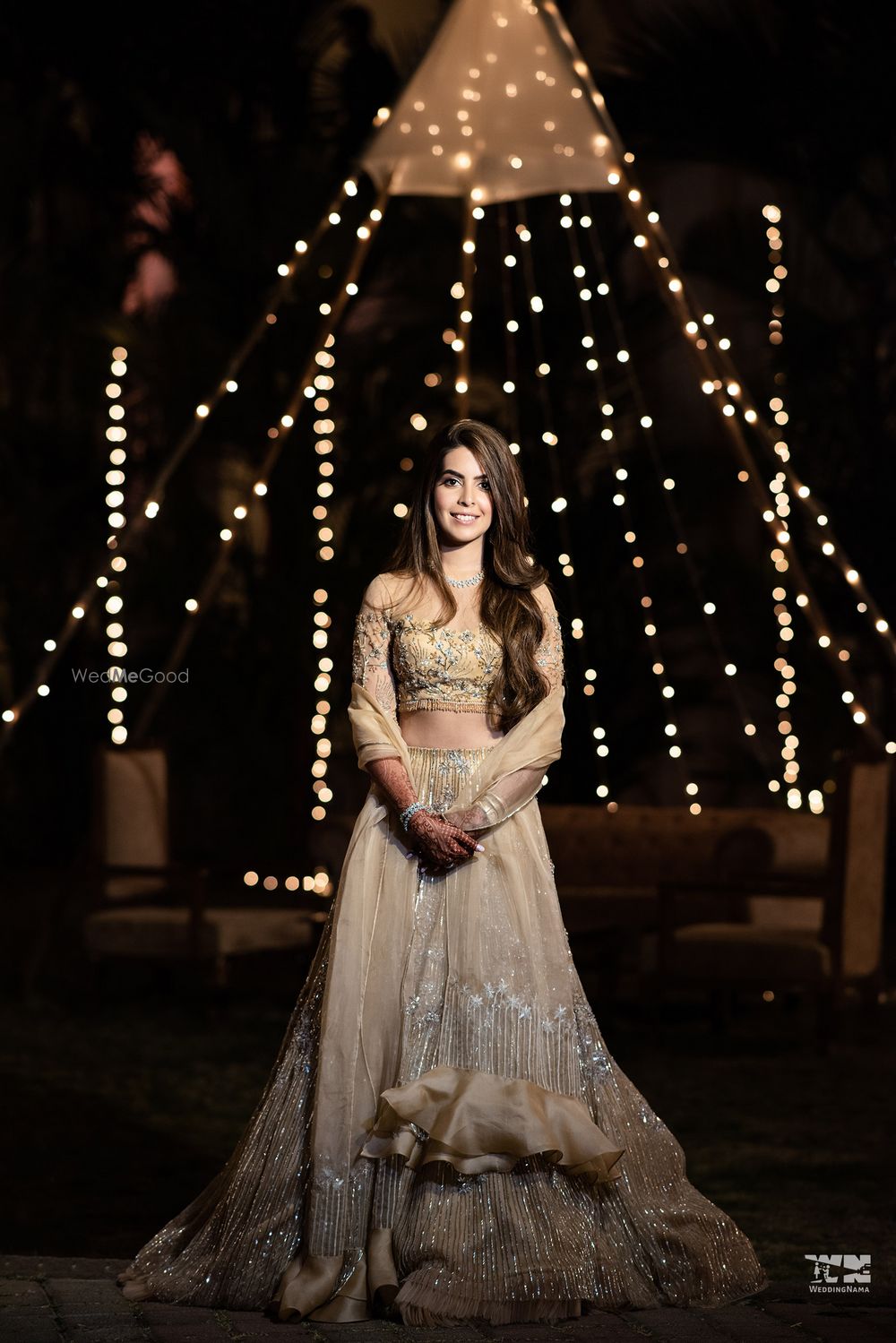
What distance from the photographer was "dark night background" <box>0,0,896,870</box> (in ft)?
27.8

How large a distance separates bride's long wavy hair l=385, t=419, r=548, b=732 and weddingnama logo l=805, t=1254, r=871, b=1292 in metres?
1.21

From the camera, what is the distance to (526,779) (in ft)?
10.6

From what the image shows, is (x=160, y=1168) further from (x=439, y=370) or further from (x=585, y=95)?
Result: (x=439, y=370)

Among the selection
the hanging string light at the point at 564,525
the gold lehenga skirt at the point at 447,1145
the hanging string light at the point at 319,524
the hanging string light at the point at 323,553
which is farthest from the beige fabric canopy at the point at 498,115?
the gold lehenga skirt at the point at 447,1145

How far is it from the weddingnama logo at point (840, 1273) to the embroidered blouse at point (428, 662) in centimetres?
124

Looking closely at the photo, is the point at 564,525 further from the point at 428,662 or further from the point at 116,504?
the point at 428,662

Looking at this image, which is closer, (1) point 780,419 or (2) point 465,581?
(2) point 465,581

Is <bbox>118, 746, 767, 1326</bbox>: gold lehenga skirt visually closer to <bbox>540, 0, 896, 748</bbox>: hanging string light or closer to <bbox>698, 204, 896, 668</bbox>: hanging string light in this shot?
<bbox>540, 0, 896, 748</bbox>: hanging string light

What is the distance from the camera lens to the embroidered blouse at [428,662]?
A: 128 inches

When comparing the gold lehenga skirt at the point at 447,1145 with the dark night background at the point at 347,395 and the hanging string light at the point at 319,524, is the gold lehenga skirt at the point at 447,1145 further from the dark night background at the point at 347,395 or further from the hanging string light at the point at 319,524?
the hanging string light at the point at 319,524

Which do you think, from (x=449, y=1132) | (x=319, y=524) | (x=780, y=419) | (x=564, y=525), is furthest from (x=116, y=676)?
(x=449, y=1132)

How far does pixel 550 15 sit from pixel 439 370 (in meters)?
3.24

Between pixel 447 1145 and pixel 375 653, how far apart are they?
2.97ft

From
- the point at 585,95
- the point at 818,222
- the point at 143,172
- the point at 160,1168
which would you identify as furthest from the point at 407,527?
the point at 143,172
